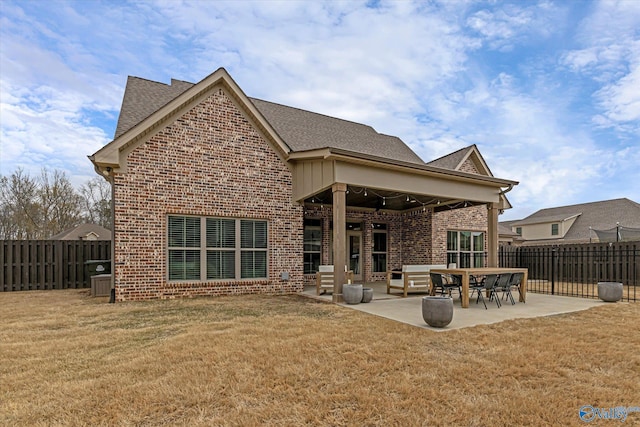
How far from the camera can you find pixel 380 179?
376 inches

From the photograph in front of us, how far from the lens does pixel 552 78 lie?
44.1 ft

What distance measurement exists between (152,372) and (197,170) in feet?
22.1

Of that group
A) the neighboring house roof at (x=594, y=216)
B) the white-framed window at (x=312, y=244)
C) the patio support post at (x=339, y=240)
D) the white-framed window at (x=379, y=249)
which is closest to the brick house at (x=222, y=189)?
the patio support post at (x=339, y=240)

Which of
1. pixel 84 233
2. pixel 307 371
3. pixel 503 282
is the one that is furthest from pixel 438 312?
pixel 84 233

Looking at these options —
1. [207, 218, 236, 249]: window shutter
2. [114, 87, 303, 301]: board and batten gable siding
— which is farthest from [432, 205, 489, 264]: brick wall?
[207, 218, 236, 249]: window shutter

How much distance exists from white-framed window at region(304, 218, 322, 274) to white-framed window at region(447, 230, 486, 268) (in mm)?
6215

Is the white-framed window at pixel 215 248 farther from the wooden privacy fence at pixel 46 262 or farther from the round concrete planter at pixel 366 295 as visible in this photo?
the wooden privacy fence at pixel 46 262

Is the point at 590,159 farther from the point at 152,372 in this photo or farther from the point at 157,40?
the point at 152,372

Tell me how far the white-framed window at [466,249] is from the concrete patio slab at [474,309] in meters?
5.72

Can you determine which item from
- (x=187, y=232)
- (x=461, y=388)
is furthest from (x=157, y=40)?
(x=461, y=388)

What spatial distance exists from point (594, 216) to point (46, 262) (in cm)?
3764

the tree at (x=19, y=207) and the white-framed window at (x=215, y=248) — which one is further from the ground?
the tree at (x=19, y=207)

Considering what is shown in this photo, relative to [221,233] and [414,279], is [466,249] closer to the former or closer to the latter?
[414,279]

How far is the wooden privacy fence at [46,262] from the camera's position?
12.0m
